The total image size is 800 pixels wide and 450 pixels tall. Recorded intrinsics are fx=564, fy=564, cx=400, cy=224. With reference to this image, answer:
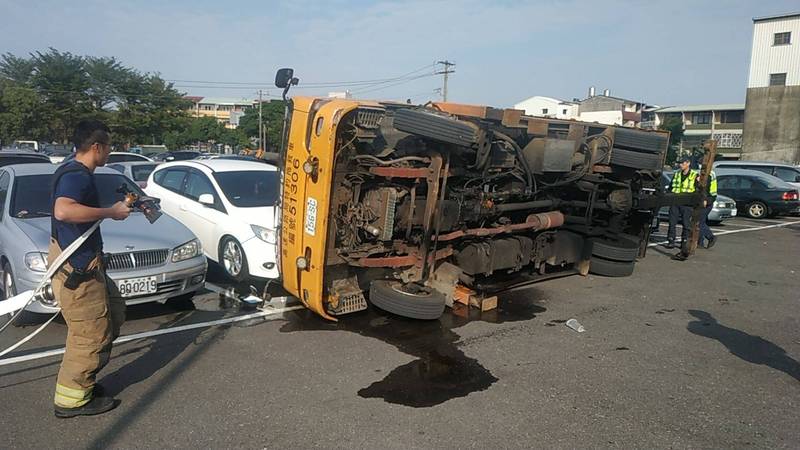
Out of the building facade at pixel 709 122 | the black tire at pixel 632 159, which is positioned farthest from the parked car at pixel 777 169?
the building facade at pixel 709 122

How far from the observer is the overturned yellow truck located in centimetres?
554

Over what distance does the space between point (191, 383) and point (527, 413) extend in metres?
2.55

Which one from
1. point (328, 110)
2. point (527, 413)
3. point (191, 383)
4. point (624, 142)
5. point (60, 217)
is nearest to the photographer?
point (60, 217)

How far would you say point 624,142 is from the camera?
8117 millimetres

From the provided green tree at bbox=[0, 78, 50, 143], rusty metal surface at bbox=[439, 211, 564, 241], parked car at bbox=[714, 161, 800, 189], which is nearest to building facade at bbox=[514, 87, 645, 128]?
parked car at bbox=[714, 161, 800, 189]

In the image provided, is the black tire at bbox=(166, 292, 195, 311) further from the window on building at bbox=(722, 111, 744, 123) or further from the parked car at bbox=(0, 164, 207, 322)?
the window on building at bbox=(722, 111, 744, 123)

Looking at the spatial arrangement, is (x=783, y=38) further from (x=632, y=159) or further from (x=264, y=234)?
(x=264, y=234)

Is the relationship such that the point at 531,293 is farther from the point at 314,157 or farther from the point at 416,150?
the point at 314,157

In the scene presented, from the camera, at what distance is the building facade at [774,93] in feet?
134

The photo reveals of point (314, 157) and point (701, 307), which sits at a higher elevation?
point (314, 157)

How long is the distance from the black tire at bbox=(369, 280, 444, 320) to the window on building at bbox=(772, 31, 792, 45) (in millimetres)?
46314

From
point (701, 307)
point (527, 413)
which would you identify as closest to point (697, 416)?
point (527, 413)

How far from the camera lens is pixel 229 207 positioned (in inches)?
301

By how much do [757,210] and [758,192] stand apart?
58 centimetres
